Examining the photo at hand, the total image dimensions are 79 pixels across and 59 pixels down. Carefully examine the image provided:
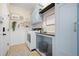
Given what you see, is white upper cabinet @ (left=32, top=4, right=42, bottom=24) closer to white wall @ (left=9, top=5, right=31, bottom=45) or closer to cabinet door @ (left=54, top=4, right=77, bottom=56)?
white wall @ (left=9, top=5, right=31, bottom=45)

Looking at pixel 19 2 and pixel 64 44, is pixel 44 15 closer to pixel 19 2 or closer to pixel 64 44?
pixel 19 2

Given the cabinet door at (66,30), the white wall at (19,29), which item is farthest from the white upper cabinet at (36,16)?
the cabinet door at (66,30)

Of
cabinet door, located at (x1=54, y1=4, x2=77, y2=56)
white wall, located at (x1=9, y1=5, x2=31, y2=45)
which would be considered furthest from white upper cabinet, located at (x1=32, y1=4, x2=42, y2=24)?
cabinet door, located at (x1=54, y1=4, x2=77, y2=56)

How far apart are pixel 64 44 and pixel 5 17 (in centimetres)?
110

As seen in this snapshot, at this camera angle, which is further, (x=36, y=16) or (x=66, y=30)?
(x=36, y=16)

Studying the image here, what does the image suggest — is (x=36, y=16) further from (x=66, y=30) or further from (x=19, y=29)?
(x=66, y=30)

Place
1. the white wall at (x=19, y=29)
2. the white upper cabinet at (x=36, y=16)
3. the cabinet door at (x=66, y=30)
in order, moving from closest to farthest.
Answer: the cabinet door at (x=66, y=30) < the white wall at (x=19, y=29) < the white upper cabinet at (x=36, y=16)

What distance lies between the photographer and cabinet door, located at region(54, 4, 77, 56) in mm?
1175

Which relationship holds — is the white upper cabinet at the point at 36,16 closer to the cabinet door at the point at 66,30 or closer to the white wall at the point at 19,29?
the white wall at the point at 19,29

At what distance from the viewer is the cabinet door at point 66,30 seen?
1175mm

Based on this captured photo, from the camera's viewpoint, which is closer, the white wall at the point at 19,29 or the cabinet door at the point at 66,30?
the cabinet door at the point at 66,30

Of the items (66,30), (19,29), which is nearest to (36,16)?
(19,29)

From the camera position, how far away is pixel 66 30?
1268mm

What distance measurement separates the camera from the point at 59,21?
139cm
